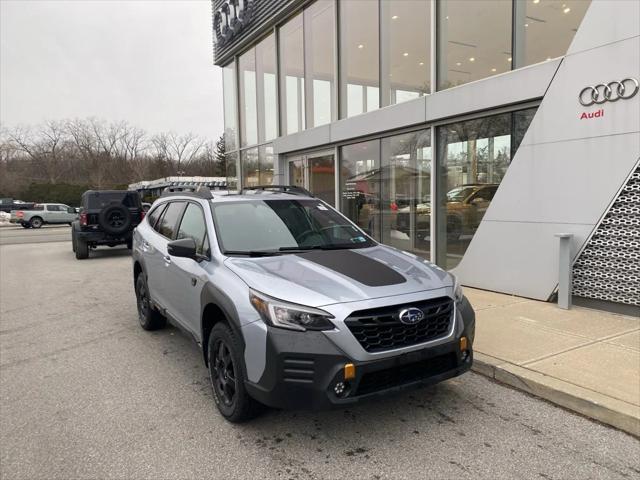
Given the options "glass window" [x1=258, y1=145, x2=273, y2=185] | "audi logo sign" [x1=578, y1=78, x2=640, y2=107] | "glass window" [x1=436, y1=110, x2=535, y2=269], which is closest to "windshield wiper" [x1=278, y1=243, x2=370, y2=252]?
"audi logo sign" [x1=578, y1=78, x2=640, y2=107]

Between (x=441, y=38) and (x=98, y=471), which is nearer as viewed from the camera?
(x=98, y=471)

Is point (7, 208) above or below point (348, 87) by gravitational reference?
below

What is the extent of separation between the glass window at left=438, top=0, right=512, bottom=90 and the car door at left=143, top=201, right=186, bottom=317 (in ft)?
18.1

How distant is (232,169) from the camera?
18359 millimetres

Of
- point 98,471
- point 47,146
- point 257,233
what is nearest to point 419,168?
point 257,233

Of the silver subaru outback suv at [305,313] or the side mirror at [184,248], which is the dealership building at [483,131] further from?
the side mirror at [184,248]

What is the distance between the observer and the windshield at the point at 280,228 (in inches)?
162

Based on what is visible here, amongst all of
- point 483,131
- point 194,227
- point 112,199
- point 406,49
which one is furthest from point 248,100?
point 194,227

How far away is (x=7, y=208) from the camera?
169 feet

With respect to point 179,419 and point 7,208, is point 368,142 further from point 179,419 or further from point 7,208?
point 7,208

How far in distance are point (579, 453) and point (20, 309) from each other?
7998 millimetres

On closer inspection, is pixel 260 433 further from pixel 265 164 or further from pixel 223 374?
pixel 265 164

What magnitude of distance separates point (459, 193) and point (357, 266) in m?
5.30

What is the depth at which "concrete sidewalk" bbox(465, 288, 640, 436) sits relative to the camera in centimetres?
363
